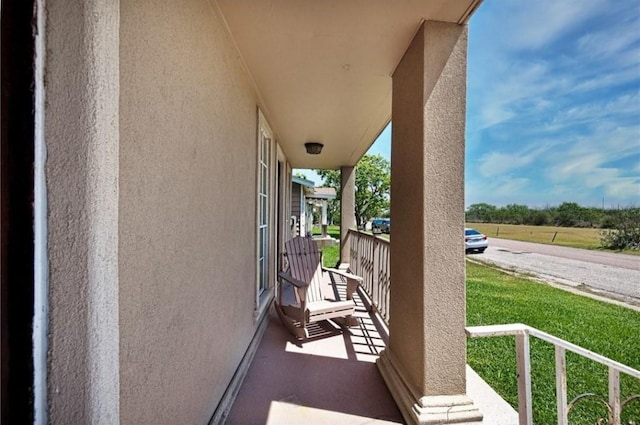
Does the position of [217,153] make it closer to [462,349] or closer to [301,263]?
[462,349]

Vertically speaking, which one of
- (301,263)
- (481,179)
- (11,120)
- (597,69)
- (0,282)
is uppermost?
(597,69)

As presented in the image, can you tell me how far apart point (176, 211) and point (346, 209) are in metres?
5.90

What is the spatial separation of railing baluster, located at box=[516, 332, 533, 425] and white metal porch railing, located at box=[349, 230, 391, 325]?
1.43 metres

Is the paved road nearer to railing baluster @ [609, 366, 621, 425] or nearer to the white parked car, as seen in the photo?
the white parked car

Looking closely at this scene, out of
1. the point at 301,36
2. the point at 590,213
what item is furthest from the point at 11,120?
the point at 590,213

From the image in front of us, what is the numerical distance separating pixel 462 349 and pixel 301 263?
217 centimetres

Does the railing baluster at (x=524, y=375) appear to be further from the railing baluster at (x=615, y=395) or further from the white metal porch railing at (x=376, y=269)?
the white metal porch railing at (x=376, y=269)

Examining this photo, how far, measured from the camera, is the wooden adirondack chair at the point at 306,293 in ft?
9.78

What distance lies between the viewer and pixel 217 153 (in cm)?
168

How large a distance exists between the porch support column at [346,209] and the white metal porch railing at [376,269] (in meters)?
1.61

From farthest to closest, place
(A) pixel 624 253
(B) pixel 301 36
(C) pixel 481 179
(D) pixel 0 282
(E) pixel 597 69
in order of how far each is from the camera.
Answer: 1. (C) pixel 481 179
2. (E) pixel 597 69
3. (A) pixel 624 253
4. (B) pixel 301 36
5. (D) pixel 0 282

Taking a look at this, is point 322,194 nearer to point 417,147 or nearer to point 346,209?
point 346,209

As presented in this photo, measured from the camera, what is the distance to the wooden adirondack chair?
298cm

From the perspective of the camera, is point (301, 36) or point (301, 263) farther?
point (301, 263)
